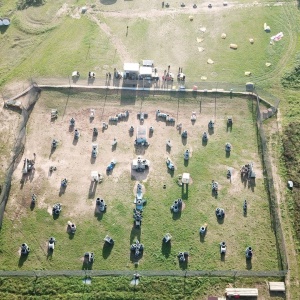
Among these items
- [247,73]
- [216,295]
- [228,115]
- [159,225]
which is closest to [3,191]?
[159,225]

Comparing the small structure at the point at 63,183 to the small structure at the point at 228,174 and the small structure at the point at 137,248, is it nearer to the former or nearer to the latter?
the small structure at the point at 137,248

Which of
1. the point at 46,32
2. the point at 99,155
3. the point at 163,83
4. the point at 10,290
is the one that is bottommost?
the point at 10,290

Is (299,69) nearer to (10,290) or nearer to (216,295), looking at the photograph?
(216,295)

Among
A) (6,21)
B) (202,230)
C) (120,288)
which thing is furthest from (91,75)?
(120,288)

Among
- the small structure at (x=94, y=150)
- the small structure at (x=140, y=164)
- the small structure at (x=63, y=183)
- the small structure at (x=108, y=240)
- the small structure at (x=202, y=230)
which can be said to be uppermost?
the small structure at (x=94, y=150)

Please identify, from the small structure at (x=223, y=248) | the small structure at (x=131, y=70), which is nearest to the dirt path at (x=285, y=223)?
the small structure at (x=223, y=248)

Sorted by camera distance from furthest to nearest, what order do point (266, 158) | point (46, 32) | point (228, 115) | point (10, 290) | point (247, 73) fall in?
point (46, 32) → point (247, 73) → point (228, 115) → point (266, 158) → point (10, 290)
